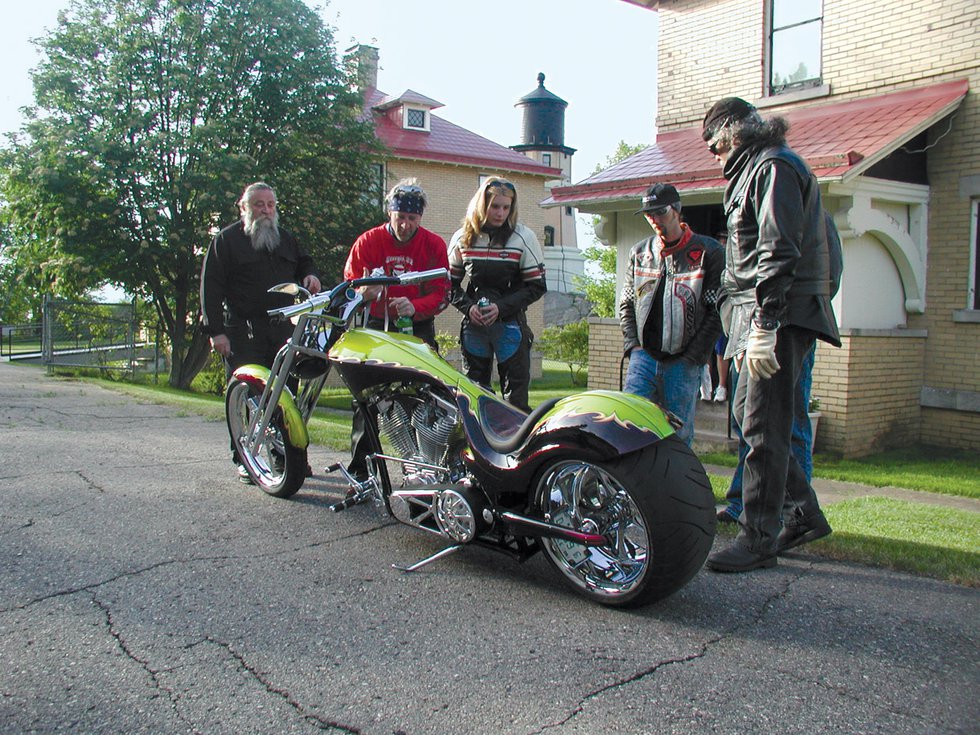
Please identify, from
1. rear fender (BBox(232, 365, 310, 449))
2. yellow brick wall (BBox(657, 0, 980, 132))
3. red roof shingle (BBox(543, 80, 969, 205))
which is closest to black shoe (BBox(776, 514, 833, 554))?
rear fender (BBox(232, 365, 310, 449))

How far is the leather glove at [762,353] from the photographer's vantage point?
13.0 feet

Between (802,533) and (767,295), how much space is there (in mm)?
1244

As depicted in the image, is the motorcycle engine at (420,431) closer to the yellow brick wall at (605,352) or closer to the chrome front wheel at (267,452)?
the chrome front wheel at (267,452)

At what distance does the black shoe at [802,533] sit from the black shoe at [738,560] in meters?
0.25

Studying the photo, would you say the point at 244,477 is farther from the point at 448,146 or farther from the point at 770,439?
the point at 448,146

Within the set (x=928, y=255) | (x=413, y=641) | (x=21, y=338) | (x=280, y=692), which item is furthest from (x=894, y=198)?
(x=21, y=338)

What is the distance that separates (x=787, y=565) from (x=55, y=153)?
1893cm

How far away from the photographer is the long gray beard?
6168 millimetres

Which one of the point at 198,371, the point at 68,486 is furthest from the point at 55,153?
the point at 68,486

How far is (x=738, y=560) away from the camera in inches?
160

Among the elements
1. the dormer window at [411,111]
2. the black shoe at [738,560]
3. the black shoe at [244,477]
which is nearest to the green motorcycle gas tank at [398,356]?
the black shoe at [738,560]

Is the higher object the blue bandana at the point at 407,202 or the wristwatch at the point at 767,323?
the blue bandana at the point at 407,202

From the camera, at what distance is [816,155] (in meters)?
8.59

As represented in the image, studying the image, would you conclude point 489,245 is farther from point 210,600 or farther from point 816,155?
point 816,155
